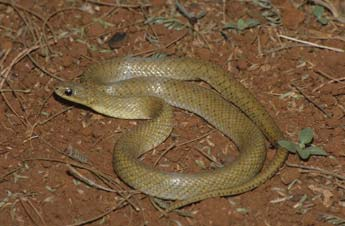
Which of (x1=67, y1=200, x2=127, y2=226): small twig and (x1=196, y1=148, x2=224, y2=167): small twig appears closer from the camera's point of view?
(x1=67, y1=200, x2=127, y2=226): small twig

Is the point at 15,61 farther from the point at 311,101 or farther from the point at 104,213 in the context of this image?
the point at 311,101

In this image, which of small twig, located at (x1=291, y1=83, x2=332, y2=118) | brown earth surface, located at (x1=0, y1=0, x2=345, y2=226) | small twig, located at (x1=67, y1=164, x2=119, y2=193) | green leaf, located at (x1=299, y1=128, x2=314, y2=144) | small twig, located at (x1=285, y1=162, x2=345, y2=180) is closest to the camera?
brown earth surface, located at (x1=0, y1=0, x2=345, y2=226)

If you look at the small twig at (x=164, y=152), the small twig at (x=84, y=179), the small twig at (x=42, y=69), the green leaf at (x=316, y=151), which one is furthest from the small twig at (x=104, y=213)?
the small twig at (x=42, y=69)

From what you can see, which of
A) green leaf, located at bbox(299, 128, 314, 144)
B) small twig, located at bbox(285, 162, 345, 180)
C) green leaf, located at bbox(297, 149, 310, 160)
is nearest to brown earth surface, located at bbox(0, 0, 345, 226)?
small twig, located at bbox(285, 162, 345, 180)

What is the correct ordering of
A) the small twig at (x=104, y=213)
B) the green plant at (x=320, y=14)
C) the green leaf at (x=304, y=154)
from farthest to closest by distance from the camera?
the green plant at (x=320, y=14)
the green leaf at (x=304, y=154)
the small twig at (x=104, y=213)

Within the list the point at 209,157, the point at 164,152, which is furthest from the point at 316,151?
the point at 164,152

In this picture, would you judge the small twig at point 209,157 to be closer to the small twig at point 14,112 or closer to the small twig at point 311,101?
the small twig at point 311,101

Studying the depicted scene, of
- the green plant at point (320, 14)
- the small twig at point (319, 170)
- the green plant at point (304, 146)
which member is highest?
the green plant at point (320, 14)

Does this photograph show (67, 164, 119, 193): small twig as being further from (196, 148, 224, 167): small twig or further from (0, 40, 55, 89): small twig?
(0, 40, 55, 89): small twig
